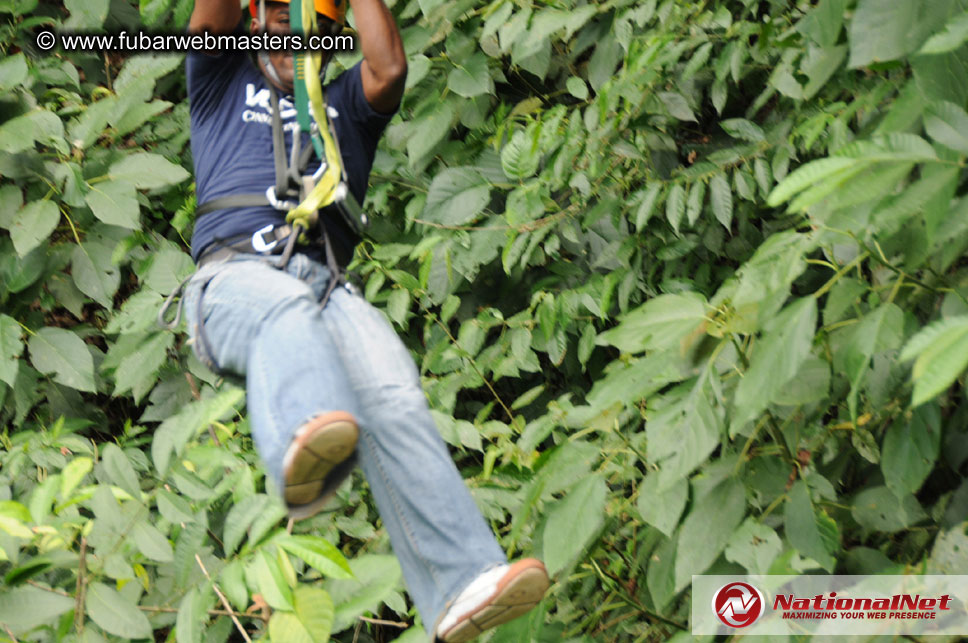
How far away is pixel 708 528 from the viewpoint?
8.89 ft

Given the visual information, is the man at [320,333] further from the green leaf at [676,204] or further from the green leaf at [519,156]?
the green leaf at [676,204]

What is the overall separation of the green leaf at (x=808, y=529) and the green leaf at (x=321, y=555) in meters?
1.08

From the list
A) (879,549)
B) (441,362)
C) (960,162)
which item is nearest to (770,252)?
(960,162)

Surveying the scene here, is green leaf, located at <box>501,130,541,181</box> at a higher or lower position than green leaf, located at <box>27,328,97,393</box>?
higher

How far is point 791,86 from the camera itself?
364 cm

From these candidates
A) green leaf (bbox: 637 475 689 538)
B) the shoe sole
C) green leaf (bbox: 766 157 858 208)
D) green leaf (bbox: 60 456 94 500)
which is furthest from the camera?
green leaf (bbox: 60 456 94 500)

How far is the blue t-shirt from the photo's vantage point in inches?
97.0

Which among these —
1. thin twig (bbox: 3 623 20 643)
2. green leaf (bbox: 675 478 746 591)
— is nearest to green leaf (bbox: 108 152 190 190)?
thin twig (bbox: 3 623 20 643)

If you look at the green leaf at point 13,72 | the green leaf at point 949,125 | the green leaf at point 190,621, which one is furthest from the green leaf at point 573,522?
the green leaf at point 13,72

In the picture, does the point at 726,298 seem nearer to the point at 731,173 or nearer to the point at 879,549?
the point at 879,549

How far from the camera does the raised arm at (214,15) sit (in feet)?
8.06

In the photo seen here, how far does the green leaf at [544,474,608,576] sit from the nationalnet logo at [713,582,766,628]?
38cm

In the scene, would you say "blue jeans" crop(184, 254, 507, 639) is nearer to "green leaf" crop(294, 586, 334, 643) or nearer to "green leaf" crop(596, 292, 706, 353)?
"green leaf" crop(294, 586, 334, 643)

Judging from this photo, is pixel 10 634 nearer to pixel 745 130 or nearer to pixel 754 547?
pixel 754 547
